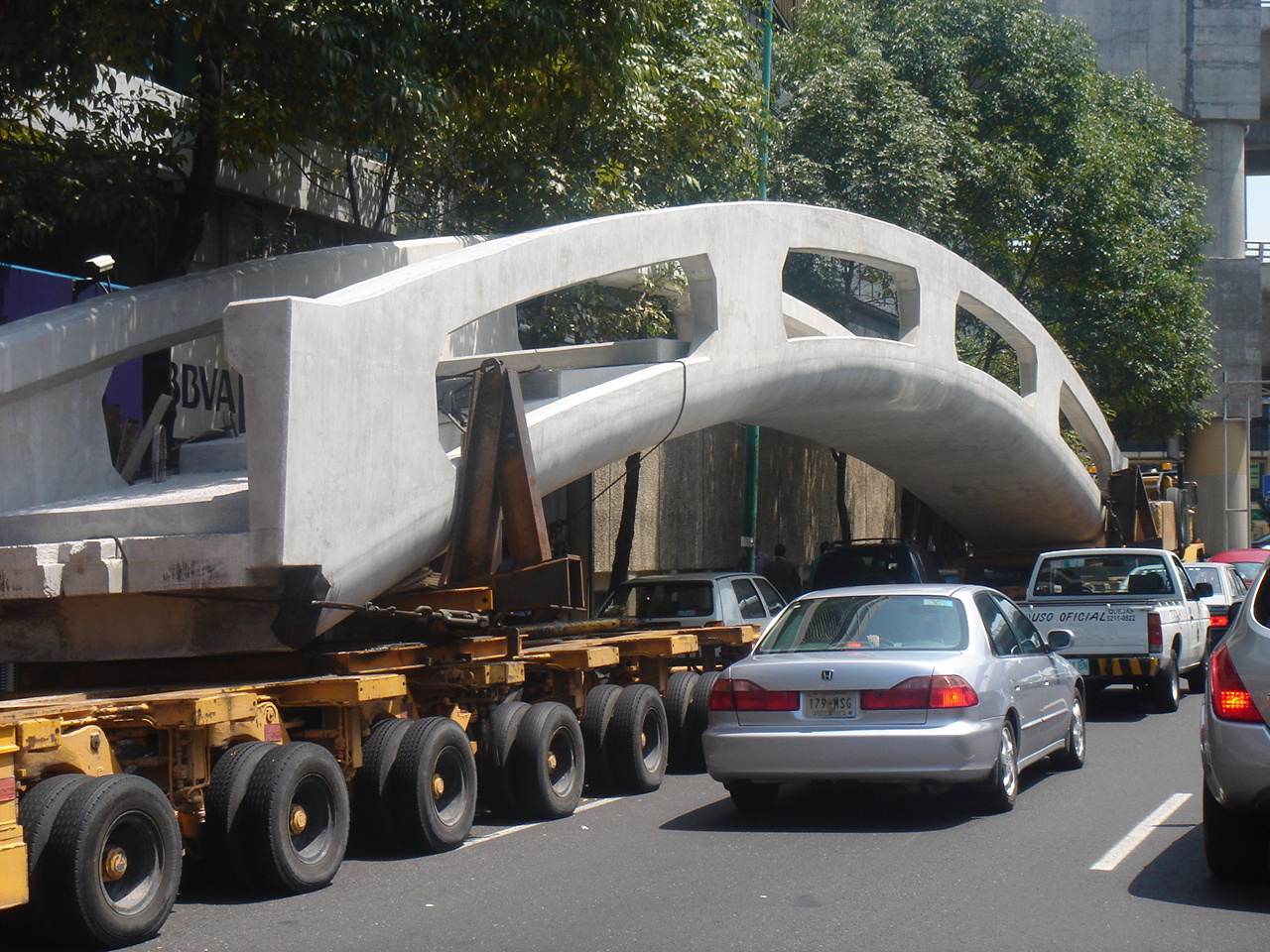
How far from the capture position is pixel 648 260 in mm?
13008

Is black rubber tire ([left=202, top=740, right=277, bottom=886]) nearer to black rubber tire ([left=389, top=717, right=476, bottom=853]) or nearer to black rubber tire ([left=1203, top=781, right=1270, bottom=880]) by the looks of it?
black rubber tire ([left=389, top=717, right=476, bottom=853])

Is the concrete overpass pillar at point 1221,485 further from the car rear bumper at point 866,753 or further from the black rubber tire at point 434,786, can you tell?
the black rubber tire at point 434,786

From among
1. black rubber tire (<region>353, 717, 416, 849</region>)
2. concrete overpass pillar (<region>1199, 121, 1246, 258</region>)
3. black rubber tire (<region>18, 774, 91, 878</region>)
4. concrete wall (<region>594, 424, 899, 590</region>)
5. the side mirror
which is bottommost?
black rubber tire (<region>353, 717, 416, 849</region>)

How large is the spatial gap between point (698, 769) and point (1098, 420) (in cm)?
1662

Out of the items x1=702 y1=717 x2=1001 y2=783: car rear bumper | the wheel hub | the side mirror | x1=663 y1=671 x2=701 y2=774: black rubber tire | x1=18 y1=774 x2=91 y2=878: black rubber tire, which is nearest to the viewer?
x1=18 y1=774 x2=91 y2=878: black rubber tire

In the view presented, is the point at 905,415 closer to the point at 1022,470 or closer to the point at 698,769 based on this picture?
the point at 1022,470

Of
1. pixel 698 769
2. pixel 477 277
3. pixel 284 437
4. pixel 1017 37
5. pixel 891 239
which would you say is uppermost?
pixel 1017 37

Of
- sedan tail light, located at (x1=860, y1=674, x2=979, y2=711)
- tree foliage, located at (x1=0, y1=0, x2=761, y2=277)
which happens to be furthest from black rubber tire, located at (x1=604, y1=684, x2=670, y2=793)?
tree foliage, located at (x1=0, y1=0, x2=761, y2=277)

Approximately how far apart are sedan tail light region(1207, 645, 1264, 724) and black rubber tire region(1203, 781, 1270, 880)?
0.48m

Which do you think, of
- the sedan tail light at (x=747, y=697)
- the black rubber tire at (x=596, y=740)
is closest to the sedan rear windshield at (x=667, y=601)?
the black rubber tire at (x=596, y=740)

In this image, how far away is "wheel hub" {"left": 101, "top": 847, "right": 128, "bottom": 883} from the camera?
612cm

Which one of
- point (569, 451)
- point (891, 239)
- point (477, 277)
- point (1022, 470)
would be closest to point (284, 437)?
point (477, 277)

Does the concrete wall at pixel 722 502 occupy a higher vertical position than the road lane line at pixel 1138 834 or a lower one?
higher

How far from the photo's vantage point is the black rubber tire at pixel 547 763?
31.1 ft
